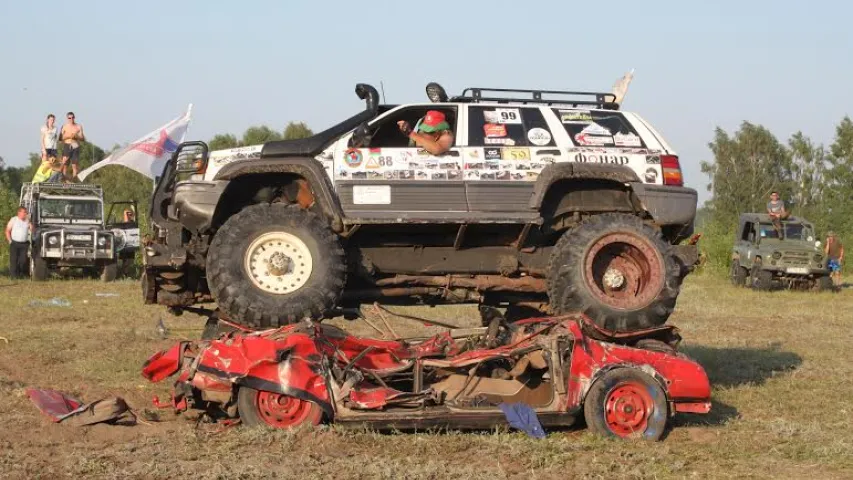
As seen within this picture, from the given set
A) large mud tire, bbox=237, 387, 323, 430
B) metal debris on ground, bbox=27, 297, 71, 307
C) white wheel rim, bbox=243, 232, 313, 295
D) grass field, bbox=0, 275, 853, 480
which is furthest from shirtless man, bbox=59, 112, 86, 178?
large mud tire, bbox=237, 387, 323, 430

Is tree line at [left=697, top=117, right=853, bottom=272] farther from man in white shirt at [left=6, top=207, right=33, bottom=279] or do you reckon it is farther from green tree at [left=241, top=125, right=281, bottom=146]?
man in white shirt at [left=6, top=207, right=33, bottom=279]

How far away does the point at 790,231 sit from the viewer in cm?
2489

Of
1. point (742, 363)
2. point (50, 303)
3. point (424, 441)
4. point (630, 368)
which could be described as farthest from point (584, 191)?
point (50, 303)

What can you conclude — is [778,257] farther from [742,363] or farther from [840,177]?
[840,177]

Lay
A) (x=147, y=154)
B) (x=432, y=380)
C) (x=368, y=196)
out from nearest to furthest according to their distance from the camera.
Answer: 1. (x=432, y=380)
2. (x=368, y=196)
3. (x=147, y=154)

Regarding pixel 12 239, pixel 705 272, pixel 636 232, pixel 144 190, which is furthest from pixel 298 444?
pixel 144 190

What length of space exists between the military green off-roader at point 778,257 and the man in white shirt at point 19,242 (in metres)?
16.2

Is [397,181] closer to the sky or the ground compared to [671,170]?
closer to the ground

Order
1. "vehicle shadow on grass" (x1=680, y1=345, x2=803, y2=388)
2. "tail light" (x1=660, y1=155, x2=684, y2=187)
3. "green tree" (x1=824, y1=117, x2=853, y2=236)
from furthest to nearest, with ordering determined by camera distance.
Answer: "green tree" (x1=824, y1=117, x2=853, y2=236), "vehicle shadow on grass" (x1=680, y1=345, x2=803, y2=388), "tail light" (x1=660, y1=155, x2=684, y2=187)

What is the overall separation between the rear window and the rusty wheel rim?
898 millimetres

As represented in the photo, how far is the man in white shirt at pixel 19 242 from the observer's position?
23.6 metres

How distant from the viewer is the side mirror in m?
8.92

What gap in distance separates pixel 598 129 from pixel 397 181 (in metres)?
1.90

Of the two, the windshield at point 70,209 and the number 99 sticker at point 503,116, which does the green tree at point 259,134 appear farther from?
the number 99 sticker at point 503,116
